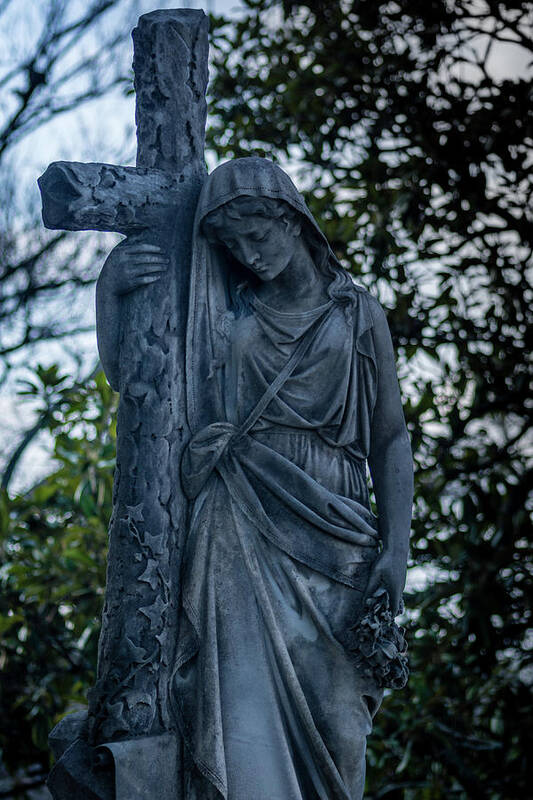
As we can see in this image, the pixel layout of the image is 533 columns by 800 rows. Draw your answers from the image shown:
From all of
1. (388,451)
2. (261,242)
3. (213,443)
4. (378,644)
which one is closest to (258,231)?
(261,242)

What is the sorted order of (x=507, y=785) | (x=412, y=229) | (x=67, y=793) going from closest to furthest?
(x=67, y=793) → (x=507, y=785) → (x=412, y=229)

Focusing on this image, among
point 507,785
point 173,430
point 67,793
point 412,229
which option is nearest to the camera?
point 67,793

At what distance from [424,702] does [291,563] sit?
363 centimetres

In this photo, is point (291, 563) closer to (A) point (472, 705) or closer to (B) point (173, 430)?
(B) point (173, 430)

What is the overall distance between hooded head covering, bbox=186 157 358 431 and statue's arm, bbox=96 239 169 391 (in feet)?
0.46

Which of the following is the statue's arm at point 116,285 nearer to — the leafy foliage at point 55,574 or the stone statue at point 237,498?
the stone statue at point 237,498

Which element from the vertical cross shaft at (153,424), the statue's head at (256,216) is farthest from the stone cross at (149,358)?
the statue's head at (256,216)

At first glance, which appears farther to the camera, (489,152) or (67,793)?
(489,152)

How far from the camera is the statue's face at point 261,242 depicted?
11.6 feet

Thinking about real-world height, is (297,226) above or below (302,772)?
above

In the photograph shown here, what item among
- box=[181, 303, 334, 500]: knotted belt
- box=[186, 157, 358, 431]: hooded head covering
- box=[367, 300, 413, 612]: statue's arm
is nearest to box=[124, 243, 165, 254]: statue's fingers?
box=[186, 157, 358, 431]: hooded head covering

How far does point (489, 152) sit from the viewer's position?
23.3 ft

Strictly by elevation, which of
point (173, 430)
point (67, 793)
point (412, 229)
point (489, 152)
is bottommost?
point (67, 793)

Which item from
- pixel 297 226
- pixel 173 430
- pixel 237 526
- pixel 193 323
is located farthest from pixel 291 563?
pixel 297 226
